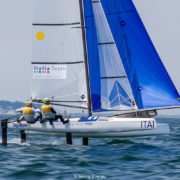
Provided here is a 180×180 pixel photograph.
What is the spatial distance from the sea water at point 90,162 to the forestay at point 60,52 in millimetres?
2378

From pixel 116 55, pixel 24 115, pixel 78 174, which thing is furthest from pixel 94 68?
pixel 78 174

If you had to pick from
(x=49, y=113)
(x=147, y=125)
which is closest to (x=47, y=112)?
(x=49, y=113)

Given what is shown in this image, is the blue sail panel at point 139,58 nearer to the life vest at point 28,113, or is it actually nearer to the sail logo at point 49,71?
the sail logo at point 49,71

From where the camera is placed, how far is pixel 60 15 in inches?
637

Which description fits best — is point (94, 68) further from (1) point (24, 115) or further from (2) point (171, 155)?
(2) point (171, 155)

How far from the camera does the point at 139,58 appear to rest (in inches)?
629

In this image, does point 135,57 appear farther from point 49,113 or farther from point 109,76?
point 49,113

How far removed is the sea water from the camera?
32.3ft

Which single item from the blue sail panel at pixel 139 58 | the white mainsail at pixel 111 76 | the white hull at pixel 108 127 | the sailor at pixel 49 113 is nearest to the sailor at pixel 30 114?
the white hull at pixel 108 127

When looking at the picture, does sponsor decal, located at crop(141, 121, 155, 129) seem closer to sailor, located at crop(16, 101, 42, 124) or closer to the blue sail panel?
the blue sail panel

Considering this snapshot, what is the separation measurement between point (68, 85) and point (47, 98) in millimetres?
1310

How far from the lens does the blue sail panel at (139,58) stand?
15.6 meters

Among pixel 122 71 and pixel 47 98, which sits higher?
pixel 122 71

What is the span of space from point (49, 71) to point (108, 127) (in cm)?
348
